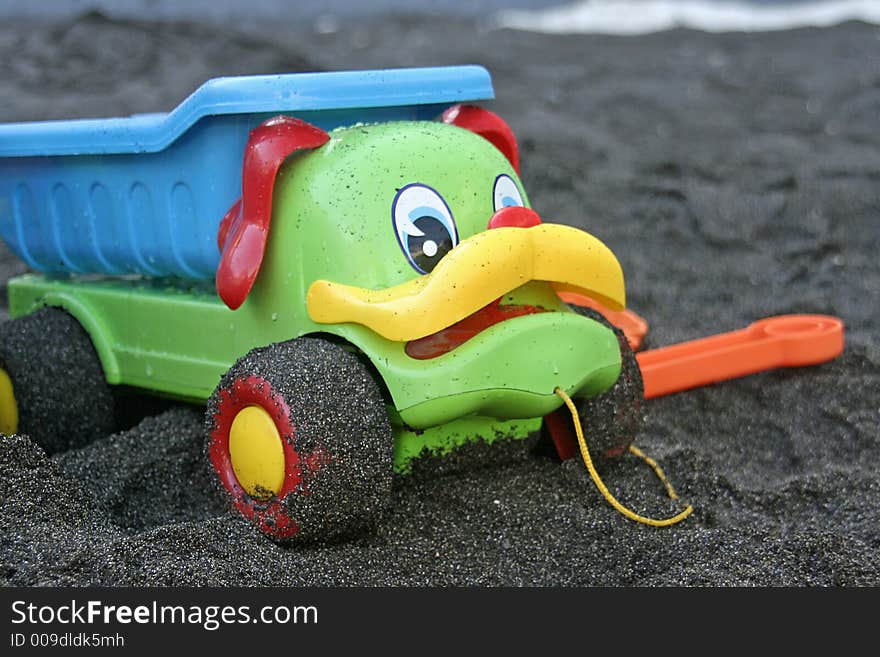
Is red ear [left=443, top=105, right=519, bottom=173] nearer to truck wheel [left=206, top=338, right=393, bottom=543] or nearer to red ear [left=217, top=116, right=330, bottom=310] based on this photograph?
red ear [left=217, top=116, right=330, bottom=310]

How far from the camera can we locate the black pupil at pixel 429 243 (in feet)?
4.60

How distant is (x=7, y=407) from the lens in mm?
1698

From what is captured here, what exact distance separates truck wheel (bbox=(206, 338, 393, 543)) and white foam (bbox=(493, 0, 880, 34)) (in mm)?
4117

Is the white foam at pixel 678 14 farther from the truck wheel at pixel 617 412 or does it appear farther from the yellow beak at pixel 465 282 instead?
the yellow beak at pixel 465 282

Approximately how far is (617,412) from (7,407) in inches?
32.7

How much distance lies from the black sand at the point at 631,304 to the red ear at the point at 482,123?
1.42 ft

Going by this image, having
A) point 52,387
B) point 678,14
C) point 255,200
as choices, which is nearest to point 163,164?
point 255,200

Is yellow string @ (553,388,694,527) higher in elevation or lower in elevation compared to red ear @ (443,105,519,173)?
lower

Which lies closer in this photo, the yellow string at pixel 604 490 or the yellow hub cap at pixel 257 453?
the yellow hub cap at pixel 257 453

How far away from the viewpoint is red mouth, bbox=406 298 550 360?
1.36 meters

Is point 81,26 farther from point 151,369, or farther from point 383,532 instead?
point 383,532

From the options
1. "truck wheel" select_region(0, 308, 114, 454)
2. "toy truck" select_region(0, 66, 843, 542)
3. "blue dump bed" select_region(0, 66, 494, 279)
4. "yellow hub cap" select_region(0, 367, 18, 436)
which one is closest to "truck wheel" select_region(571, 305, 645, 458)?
"toy truck" select_region(0, 66, 843, 542)

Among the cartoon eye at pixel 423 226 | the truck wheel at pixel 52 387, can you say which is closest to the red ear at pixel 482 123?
the cartoon eye at pixel 423 226

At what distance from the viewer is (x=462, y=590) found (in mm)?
1124
